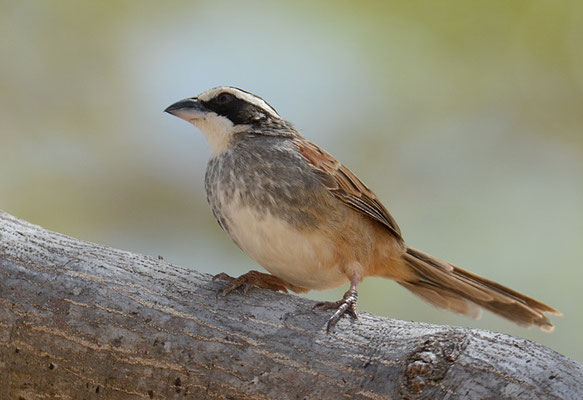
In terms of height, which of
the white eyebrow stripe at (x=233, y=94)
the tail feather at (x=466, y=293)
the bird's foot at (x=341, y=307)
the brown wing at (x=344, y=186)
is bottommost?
the bird's foot at (x=341, y=307)

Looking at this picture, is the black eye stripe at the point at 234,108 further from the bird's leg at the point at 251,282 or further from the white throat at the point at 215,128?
the bird's leg at the point at 251,282

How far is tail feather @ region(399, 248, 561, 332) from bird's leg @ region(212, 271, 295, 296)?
111cm

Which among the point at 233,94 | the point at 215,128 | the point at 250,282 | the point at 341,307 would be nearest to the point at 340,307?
the point at 341,307

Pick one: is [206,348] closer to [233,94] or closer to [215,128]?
[215,128]

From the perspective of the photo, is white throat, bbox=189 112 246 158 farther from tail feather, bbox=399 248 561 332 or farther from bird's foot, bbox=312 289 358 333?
bird's foot, bbox=312 289 358 333

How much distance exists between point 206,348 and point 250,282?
0.78 m

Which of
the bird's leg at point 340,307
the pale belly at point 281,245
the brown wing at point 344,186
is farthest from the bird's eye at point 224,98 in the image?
A: the bird's leg at point 340,307

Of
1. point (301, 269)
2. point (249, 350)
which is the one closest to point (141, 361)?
point (249, 350)

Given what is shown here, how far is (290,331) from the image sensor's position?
10.1 feet

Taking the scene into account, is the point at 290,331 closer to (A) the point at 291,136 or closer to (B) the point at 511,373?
(B) the point at 511,373

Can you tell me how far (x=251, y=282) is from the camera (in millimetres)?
3762

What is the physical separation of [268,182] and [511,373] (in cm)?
199

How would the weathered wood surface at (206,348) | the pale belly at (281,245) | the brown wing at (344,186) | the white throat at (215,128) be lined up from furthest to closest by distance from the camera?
the white throat at (215,128) → the brown wing at (344,186) → the pale belly at (281,245) → the weathered wood surface at (206,348)

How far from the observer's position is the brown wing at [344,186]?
14.5ft
